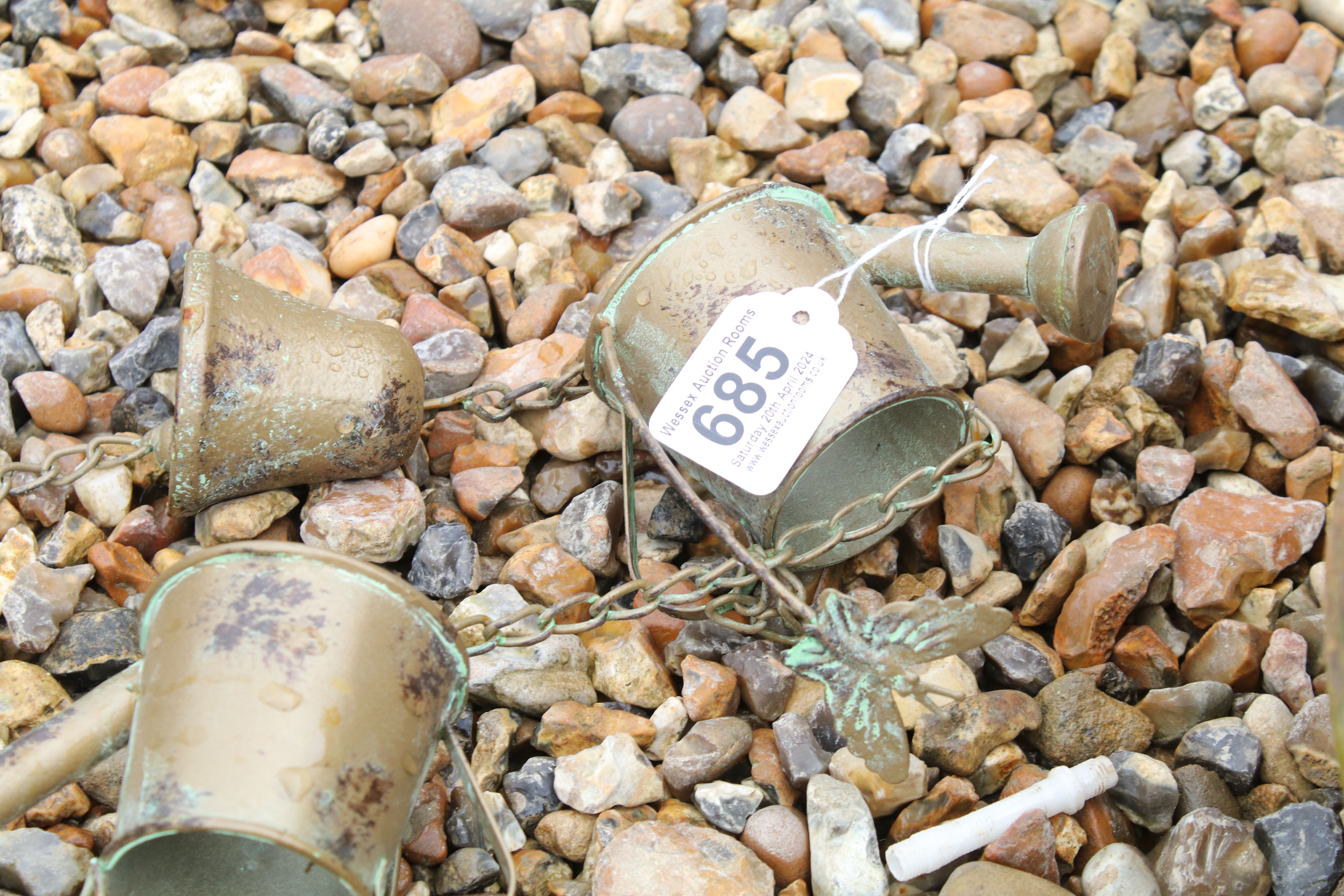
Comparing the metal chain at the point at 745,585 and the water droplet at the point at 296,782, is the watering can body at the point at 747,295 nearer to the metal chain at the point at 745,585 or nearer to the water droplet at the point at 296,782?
the metal chain at the point at 745,585

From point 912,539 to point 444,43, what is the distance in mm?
1718

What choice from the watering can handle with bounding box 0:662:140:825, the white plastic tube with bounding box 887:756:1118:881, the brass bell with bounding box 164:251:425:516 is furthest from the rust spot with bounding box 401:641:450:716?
the white plastic tube with bounding box 887:756:1118:881

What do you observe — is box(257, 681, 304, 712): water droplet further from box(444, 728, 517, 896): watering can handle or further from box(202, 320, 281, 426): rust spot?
box(202, 320, 281, 426): rust spot

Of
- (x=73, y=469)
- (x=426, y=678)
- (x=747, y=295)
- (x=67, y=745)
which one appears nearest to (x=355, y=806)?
(x=426, y=678)

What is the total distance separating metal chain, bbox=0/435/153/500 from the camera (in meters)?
1.74

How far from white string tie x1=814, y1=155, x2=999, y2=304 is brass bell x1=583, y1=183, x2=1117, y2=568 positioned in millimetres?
11

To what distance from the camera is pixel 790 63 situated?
270cm

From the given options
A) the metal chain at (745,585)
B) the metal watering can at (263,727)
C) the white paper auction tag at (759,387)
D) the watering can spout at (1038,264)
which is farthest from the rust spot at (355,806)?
the watering can spout at (1038,264)

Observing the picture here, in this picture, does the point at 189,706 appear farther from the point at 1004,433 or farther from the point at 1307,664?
the point at 1307,664

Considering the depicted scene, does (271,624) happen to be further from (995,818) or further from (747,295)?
(995,818)

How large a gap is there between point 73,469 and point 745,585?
122 cm

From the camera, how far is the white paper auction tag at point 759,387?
160 centimetres

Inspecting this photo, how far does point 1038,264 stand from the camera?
5.74 ft

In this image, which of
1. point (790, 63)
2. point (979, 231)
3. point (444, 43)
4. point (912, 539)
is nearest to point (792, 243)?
point (912, 539)
